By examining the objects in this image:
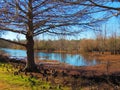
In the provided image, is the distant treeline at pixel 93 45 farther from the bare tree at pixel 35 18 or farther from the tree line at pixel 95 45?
the bare tree at pixel 35 18

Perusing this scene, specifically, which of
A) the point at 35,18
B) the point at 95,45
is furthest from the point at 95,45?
the point at 35,18

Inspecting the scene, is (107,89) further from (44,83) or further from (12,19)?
(12,19)

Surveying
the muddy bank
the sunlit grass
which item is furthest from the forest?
the sunlit grass

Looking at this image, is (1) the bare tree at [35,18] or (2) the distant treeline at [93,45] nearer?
(1) the bare tree at [35,18]

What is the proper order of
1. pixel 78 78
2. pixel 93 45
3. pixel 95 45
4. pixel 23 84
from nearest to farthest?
pixel 23 84 → pixel 78 78 → pixel 95 45 → pixel 93 45

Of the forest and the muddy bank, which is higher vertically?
the forest

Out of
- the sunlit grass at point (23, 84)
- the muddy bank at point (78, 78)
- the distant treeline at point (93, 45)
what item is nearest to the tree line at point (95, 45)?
the distant treeline at point (93, 45)

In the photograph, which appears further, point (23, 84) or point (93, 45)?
point (93, 45)

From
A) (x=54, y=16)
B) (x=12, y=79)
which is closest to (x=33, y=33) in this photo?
(x=54, y=16)

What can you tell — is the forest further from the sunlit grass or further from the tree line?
the sunlit grass

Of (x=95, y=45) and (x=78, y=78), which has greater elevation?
(x=95, y=45)

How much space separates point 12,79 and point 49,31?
3.51m

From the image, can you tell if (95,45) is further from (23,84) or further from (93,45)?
(23,84)

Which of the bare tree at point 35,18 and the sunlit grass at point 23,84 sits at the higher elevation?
the bare tree at point 35,18
